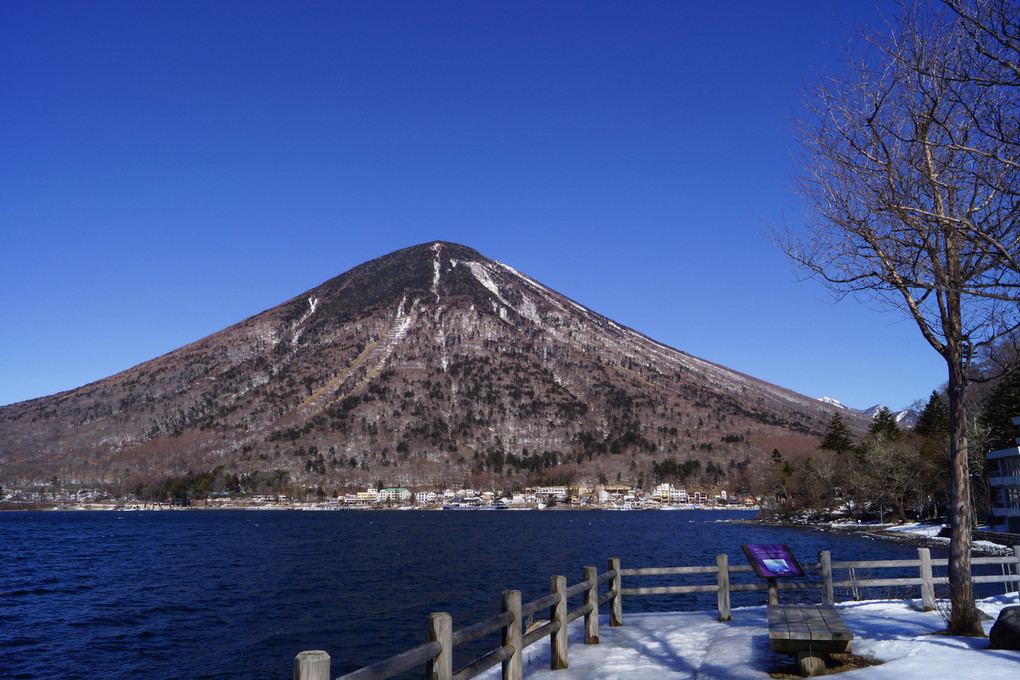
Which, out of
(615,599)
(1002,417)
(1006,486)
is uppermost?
(1002,417)

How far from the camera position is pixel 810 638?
28.6 ft

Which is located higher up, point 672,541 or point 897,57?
point 897,57

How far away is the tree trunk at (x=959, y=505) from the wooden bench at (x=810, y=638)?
2.22m

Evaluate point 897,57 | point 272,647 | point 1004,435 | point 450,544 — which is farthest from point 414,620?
point 1004,435

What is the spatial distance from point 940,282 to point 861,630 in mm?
5434

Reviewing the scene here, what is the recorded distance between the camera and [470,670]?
7730 mm

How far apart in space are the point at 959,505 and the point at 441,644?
8.40 m

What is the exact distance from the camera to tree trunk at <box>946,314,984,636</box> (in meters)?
10.6

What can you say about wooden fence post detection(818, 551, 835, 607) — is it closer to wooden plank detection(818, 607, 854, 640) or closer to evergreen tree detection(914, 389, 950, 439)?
wooden plank detection(818, 607, 854, 640)

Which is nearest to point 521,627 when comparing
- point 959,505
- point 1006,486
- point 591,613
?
point 591,613

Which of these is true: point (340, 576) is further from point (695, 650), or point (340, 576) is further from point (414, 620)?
point (695, 650)

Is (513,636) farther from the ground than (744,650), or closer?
farther from the ground

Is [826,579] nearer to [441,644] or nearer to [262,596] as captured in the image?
[441,644]

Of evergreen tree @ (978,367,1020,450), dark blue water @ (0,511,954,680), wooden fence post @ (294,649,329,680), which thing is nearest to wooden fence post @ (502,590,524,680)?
wooden fence post @ (294,649,329,680)
